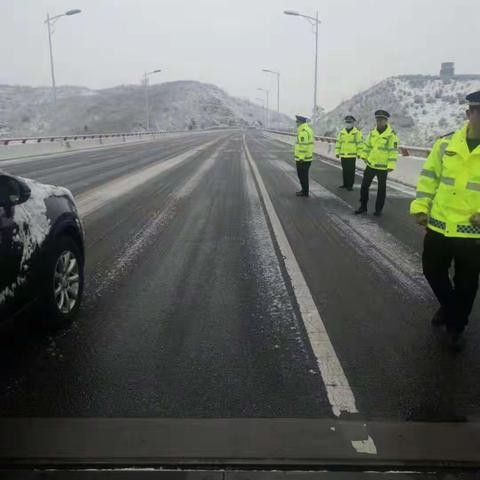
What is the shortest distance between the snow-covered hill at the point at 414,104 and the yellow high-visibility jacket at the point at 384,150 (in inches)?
1795

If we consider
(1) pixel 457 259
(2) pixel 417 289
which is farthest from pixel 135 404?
(2) pixel 417 289

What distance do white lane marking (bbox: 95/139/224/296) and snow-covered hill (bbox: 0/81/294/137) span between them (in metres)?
99.1

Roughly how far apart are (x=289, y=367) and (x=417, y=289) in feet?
7.57

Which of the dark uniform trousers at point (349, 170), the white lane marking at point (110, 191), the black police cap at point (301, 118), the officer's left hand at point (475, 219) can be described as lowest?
the white lane marking at point (110, 191)

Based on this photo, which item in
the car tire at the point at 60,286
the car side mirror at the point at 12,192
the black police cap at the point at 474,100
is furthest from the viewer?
the car tire at the point at 60,286

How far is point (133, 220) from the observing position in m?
9.04

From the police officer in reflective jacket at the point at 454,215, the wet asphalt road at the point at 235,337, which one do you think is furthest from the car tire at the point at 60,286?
the police officer in reflective jacket at the point at 454,215

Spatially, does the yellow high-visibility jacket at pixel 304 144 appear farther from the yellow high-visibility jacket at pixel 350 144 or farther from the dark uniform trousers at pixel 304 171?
the yellow high-visibility jacket at pixel 350 144

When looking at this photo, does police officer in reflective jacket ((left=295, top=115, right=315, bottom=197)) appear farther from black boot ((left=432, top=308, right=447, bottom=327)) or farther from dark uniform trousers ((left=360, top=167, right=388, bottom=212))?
black boot ((left=432, top=308, right=447, bottom=327))

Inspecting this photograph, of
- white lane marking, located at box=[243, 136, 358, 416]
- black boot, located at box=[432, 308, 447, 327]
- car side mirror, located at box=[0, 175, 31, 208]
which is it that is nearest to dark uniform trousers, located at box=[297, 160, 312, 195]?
white lane marking, located at box=[243, 136, 358, 416]

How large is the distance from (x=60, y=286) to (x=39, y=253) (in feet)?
1.69

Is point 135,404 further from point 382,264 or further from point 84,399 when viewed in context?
point 382,264

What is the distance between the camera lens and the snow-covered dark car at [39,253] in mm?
3449

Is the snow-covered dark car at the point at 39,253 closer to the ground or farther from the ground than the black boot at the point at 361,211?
farther from the ground
